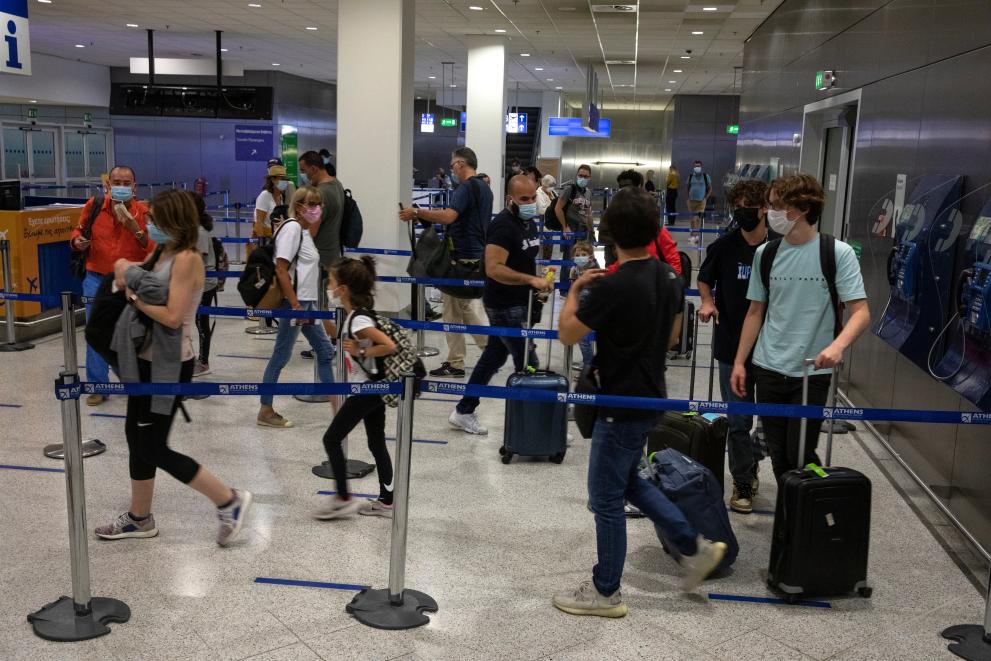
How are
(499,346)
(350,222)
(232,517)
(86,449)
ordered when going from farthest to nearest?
(350,222)
(499,346)
(86,449)
(232,517)

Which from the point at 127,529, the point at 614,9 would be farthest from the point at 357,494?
the point at 614,9

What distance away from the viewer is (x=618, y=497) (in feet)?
11.8

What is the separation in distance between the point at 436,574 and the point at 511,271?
221 centimetres

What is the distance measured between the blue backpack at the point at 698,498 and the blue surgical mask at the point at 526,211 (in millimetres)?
2079

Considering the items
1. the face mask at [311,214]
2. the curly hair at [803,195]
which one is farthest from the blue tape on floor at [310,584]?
the face mask at [311,214]

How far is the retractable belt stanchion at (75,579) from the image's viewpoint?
11.4ft

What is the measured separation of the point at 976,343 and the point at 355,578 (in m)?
3.31

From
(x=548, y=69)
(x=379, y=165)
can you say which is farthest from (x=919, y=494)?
(x=548, y=69)

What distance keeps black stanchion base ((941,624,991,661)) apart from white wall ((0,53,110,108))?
24.6m

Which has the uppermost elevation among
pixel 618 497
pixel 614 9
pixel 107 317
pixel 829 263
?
pixel 614 9

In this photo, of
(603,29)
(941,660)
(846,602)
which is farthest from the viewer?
(603,29)

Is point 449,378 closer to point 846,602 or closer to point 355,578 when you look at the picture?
point 355,578

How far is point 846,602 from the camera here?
4.01 m

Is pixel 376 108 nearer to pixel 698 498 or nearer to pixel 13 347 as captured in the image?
pixel 13 347
